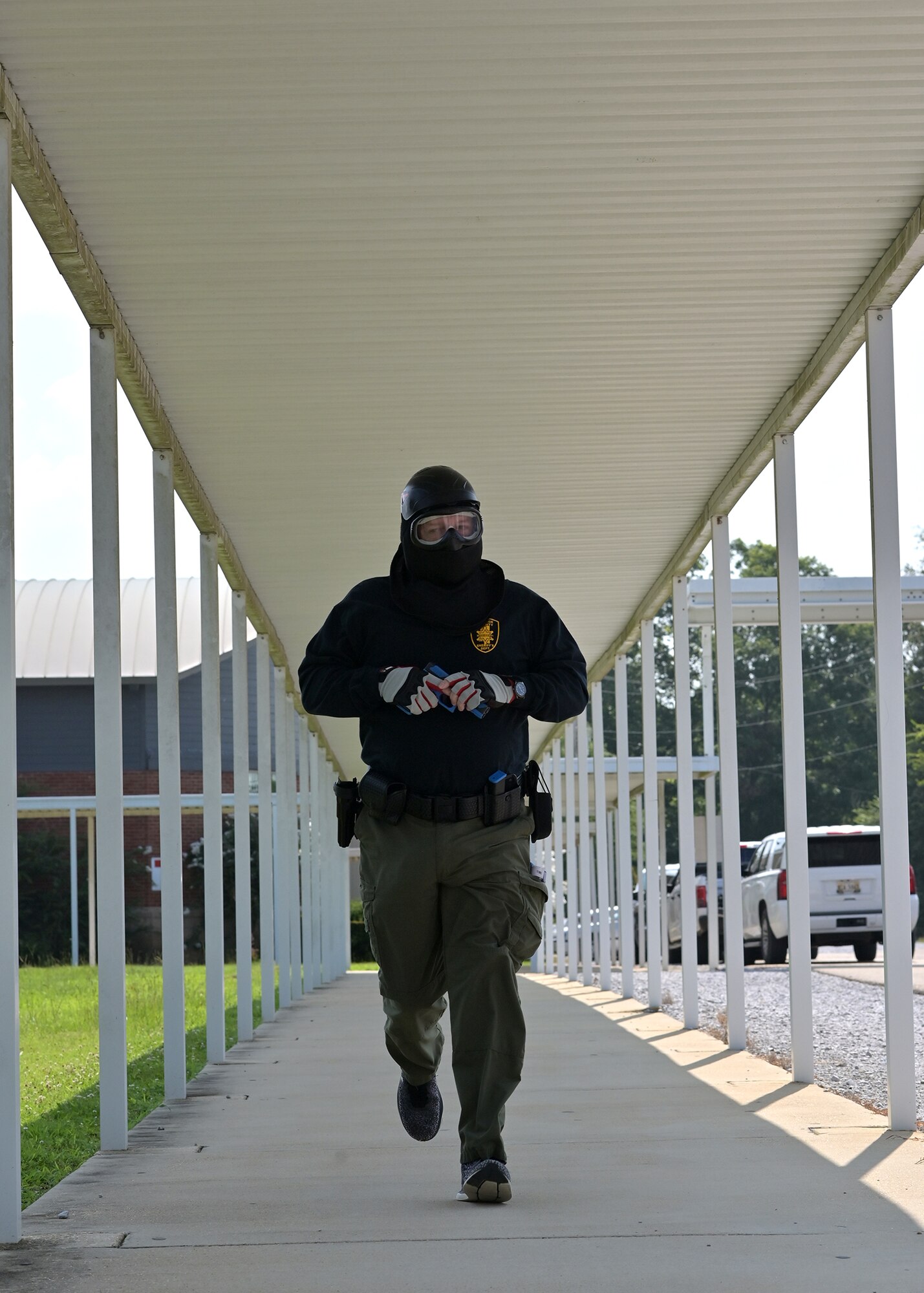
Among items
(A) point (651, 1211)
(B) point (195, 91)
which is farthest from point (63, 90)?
(A) point (651, 1211)

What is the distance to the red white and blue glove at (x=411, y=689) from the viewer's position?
4.54m

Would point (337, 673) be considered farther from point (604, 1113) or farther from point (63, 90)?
point (604, 1113)

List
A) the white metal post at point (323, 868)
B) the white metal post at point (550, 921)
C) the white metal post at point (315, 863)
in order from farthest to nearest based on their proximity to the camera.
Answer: the white metal post at point (550, 921), the white metal post at point (323, 868), the white metal post at point (315, 863)

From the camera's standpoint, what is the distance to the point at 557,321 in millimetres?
7773

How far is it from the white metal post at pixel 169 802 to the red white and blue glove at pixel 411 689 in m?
3.44

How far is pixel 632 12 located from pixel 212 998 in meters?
6.76

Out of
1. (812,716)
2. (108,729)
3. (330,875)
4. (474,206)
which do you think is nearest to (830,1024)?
(108,729)

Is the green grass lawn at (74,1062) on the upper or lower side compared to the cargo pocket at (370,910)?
lower

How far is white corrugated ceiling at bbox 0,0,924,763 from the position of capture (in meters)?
5.08

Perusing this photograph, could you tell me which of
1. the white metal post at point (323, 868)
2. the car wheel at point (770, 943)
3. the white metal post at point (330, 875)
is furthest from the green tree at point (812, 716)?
the car wheel at point (770, 943)

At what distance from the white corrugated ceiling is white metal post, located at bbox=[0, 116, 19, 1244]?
2.81ft

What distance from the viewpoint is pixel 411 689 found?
15.0ft

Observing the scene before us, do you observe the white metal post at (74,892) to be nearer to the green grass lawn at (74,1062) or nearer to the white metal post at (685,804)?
the green grass lawn at (74,1062)

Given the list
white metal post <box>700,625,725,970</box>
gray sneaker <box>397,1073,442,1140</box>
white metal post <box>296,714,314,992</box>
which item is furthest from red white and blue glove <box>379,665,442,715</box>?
white metal post <box>296,714,314,992</box>
